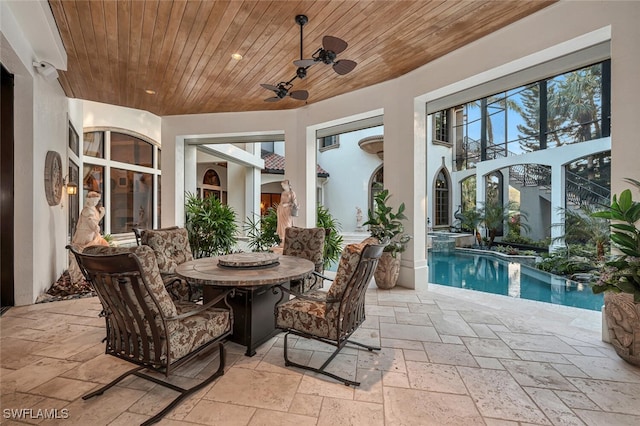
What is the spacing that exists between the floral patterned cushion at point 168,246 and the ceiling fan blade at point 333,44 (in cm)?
264

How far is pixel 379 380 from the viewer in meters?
2.12

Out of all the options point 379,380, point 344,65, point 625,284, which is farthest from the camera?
point 344,65

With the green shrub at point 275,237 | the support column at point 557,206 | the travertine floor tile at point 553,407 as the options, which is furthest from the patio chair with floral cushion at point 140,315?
the support column at point 557,206

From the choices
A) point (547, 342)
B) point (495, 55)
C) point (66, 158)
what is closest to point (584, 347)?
point (547, 342)

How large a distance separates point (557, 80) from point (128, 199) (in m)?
12.7

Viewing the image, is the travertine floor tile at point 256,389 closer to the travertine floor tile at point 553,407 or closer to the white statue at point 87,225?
the travertine floor tile at point 553,407

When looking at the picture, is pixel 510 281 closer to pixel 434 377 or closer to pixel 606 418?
pixel 606 418

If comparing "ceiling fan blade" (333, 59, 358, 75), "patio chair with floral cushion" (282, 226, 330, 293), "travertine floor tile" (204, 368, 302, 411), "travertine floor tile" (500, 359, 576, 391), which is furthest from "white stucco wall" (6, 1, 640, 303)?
"travertine floor tile" (204, 368, 302, 411)

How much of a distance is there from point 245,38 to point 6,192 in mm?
3526

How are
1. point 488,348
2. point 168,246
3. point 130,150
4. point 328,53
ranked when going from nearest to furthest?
point 488,348 < point 328,53 < point 168,246 < point 130,150

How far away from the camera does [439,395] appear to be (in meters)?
1.94

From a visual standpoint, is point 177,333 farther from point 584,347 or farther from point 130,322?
point 584,347

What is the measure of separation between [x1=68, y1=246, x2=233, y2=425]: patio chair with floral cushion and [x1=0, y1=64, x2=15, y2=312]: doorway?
2966mm

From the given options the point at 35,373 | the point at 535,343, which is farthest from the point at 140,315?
the point at 535,343
